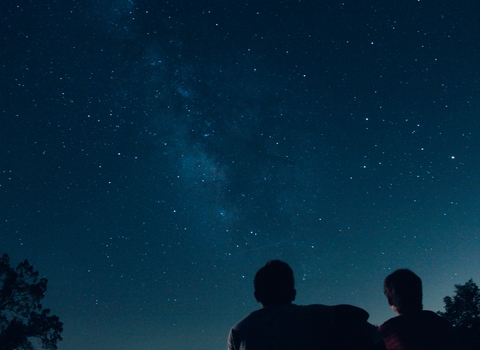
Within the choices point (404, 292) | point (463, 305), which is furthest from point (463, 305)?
point (404, 292)

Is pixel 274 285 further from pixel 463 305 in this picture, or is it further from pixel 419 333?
pixel 463 305

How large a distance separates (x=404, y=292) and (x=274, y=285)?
1128mm

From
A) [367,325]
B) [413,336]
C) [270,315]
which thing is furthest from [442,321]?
[270,315]

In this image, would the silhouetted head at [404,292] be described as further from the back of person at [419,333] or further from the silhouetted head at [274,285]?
the silhouetted head at [274,285]

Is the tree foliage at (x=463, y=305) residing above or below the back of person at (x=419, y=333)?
above

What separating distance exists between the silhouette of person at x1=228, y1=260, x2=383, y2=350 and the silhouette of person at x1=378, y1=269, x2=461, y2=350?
737mm

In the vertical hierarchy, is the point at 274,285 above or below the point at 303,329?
above

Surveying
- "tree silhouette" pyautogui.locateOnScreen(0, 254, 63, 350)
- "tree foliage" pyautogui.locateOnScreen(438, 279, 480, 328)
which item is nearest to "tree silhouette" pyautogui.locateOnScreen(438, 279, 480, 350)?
"tree foliage" pyautogui.locateOnScreen(438, 279, 480, 328)

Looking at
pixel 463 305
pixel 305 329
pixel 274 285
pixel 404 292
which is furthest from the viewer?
pixel 463 305

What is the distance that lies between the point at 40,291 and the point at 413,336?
18606 millimetres

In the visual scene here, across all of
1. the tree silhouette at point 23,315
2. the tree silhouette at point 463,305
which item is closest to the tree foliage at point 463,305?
the tree silhouette at point 463,305

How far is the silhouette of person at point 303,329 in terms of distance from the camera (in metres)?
1.48

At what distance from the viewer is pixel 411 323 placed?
2.14 metres

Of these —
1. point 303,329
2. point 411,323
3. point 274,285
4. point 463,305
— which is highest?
point 463,305
